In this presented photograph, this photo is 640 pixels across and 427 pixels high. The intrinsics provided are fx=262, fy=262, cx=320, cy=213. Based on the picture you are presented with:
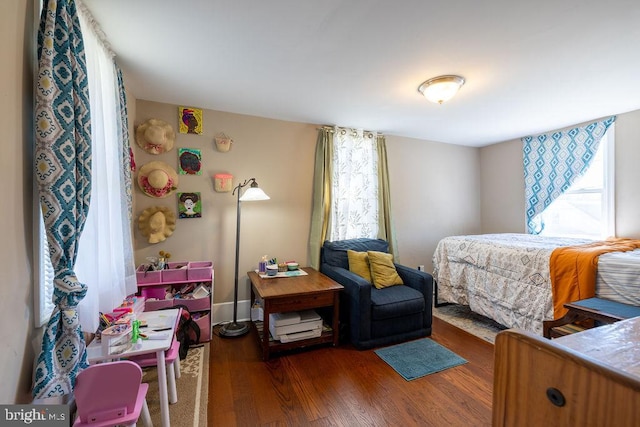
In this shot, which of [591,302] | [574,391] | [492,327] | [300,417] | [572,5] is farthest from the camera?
[492,327]

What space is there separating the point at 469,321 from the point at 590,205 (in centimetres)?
211

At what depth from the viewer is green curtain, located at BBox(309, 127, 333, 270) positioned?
310 centimetres

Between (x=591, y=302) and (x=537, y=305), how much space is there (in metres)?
0.46

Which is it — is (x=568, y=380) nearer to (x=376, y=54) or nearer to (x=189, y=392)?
(x=376, y=54)

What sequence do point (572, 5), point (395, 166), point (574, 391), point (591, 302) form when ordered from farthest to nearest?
point (395, 166) → point (591, 302) → point (572, 5) → point (574, 391)

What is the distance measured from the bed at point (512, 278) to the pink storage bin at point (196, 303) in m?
2.69

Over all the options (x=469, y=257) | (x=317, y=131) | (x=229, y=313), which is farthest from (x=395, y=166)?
(x=229, y=313)

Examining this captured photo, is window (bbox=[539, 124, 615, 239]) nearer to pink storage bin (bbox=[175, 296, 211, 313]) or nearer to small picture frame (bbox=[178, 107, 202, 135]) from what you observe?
pink storage bin (bbox=[175, 296, 211, 313])

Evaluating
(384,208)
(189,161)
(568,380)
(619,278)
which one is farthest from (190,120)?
(619,278)

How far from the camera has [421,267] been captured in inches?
153

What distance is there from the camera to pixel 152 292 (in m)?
2.25

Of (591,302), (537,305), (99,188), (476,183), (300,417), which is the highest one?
(476,183)

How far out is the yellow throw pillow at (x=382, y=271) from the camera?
8.87 feet

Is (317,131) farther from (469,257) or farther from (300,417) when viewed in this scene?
(300,417)
